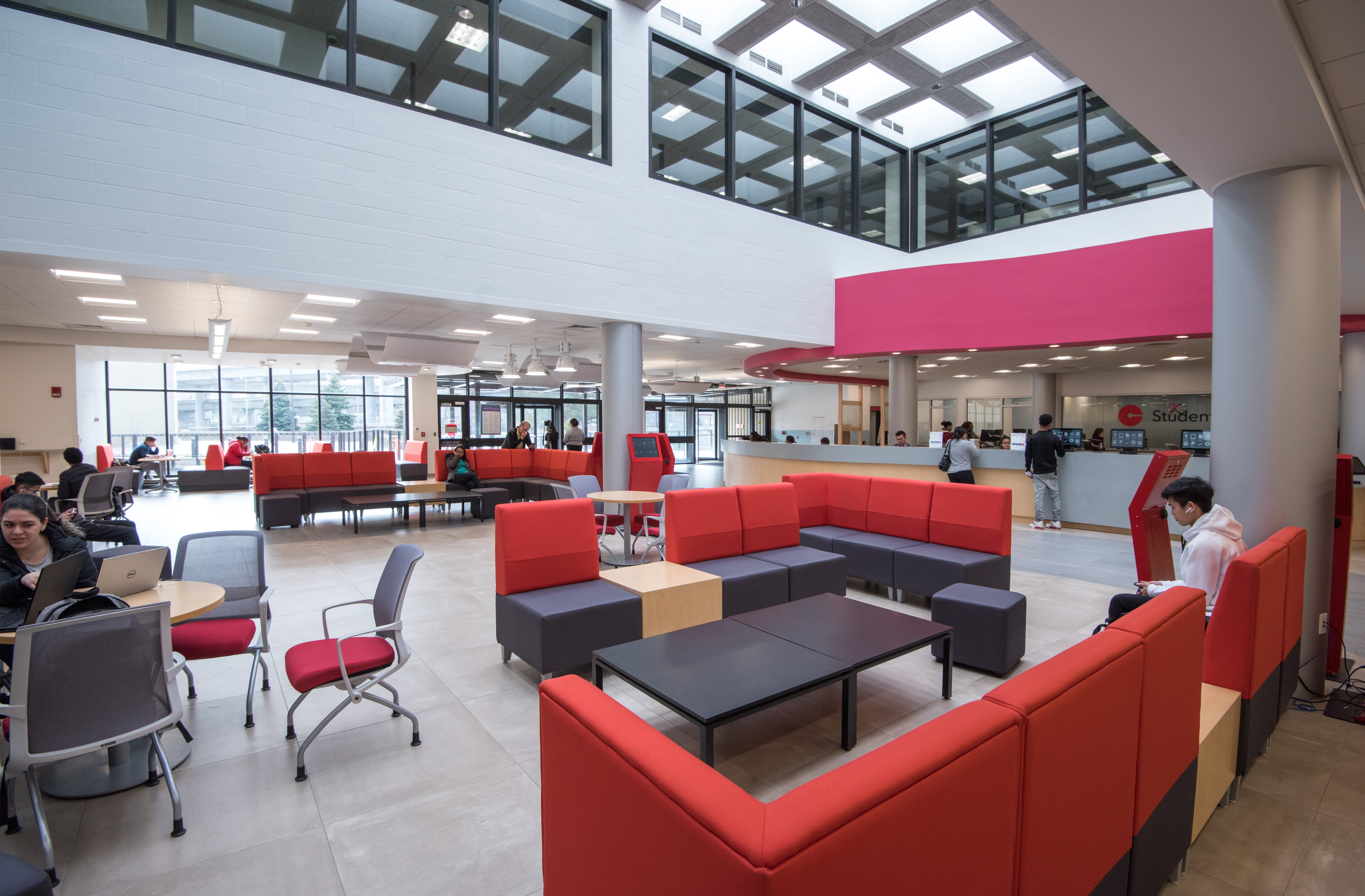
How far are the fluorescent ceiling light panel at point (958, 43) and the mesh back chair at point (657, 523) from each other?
7474 mm

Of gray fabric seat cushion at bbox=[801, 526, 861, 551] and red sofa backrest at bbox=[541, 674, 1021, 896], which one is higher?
red sofa backrest at bbox=[541, 674, 1021, 896]

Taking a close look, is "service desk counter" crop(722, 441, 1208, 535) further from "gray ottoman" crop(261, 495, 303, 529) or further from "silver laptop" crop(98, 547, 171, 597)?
"gray ottoman" crop(261, 495, 303, 529)

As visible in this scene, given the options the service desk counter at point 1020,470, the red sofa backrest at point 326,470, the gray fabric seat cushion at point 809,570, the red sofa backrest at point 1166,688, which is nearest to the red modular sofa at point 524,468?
the red sofa backrest at point 326,470

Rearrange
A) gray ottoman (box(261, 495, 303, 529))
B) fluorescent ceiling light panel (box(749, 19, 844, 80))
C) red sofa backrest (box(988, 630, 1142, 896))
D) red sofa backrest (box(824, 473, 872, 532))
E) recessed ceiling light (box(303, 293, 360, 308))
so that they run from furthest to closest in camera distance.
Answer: fluorescent ceiling light panel (box(749, 19, 844, 80))
gray ottoman (box(261, 495, 303, 529))
recessed ceiling light (box(303, 293, 360, 308))
red sofa backrest (box(824, 473, 872, 532))
red sofa backrest (box(988, 630, 1142, 896))

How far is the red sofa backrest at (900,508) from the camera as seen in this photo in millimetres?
5543

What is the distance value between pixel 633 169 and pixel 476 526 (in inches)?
233

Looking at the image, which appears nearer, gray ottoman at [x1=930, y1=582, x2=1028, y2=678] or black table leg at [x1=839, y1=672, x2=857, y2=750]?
black table leg at [x1=839, y1=672, x2=857, y2=750]

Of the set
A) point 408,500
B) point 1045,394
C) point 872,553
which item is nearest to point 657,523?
point 872,553

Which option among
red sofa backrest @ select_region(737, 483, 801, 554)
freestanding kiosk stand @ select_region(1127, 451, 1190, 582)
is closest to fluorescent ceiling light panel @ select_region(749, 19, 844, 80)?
red sofa backrest @ select_region(737, 483, 801, 554)

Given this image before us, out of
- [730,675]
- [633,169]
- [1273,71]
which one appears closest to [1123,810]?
[730,675]

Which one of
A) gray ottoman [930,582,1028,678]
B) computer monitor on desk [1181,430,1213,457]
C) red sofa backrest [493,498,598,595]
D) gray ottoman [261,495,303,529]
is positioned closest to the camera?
gray ottoman [930,582,1028,678]

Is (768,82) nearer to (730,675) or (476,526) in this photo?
(476,526)

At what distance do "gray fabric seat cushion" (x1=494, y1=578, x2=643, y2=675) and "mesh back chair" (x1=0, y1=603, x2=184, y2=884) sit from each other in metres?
1.65

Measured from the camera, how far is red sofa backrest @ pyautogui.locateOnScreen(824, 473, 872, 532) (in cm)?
612
